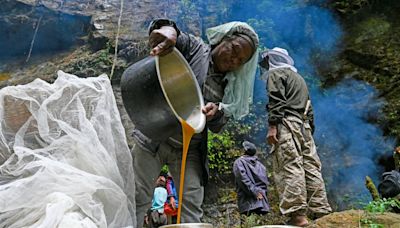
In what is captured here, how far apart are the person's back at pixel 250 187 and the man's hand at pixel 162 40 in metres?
3.55

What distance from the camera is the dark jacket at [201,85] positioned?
3.24 m

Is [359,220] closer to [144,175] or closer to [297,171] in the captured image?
[297,171]

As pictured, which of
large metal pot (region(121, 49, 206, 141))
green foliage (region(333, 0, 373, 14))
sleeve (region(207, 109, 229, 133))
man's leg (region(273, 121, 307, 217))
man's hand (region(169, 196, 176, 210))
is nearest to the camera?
large metal pot (region(121, 49, 206, 141))

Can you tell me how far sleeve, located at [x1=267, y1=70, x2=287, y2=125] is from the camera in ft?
15.5

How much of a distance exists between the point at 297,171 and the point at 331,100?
271 inches

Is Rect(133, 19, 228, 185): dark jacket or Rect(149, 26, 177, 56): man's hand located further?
Rect(133, 19, 228, 185): dark jacket

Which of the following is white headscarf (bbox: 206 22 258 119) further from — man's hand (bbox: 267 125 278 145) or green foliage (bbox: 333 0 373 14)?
green foliage (bbox: 333 0 373 14)

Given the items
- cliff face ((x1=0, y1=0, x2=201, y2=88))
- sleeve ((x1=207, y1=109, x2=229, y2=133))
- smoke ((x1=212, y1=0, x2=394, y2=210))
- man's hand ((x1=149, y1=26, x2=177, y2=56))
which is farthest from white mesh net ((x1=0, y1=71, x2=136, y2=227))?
cliff face ((x1=0, y1=0, x2=201, y2=88))

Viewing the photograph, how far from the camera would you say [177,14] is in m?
12.9

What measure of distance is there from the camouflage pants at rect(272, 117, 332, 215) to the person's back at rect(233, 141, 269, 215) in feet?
4.40

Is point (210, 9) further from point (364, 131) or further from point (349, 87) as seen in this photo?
point (364, 131)

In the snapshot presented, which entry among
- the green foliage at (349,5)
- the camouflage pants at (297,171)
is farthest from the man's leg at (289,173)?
the green foliage at (349,5)

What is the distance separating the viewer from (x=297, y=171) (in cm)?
458

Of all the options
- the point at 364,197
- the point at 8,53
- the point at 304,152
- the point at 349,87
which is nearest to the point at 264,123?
the point at 349,87
